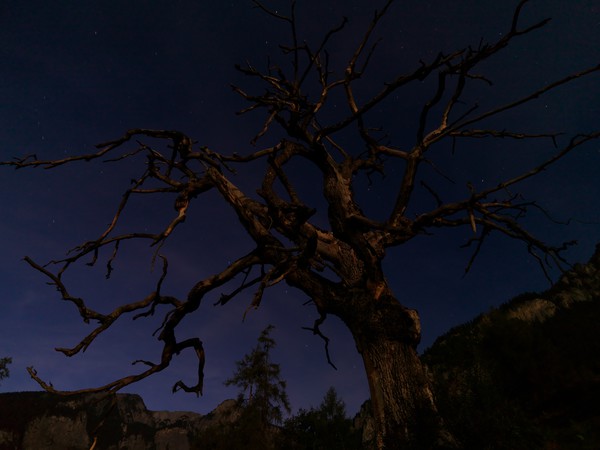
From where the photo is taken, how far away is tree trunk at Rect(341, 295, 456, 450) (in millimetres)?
3773

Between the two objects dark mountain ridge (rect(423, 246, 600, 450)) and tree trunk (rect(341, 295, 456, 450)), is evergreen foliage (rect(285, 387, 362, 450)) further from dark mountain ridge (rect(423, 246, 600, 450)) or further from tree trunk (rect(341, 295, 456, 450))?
tree trunk (rect(341, 295, 456, 450))

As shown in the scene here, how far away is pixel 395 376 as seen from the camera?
420 centimetres

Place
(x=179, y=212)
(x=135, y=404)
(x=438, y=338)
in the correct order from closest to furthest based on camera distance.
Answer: (x=179, y=212)
(x=438, y=338)
(x=135, y=404)

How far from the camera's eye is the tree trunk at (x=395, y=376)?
12.4 feet

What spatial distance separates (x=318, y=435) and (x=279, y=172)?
28486 millimetres

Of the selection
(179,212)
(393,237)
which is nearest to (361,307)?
(393,237)

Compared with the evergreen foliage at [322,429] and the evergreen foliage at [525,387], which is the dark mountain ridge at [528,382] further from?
the evergreen foliage at [322,429]

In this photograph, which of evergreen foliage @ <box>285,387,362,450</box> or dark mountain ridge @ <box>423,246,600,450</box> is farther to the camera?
evergreen foliage @ <box>285,387,362,450</box>

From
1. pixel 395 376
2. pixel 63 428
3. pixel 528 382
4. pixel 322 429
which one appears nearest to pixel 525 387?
pixel 528 382

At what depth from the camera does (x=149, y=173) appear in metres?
6.48

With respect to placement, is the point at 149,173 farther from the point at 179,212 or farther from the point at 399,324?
the point at 399,324

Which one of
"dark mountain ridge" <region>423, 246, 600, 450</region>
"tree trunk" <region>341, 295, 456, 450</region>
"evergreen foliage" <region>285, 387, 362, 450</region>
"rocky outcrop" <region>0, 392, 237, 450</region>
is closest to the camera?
"tree trunk" <region>341, 295, 456, 450</region>

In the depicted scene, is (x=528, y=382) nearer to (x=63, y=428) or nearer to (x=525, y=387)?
(x=525, y=387)

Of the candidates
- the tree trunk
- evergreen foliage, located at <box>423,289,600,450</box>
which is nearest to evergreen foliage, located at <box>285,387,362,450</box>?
evergreen foliage, located at <box>423,289,600,450</box>
